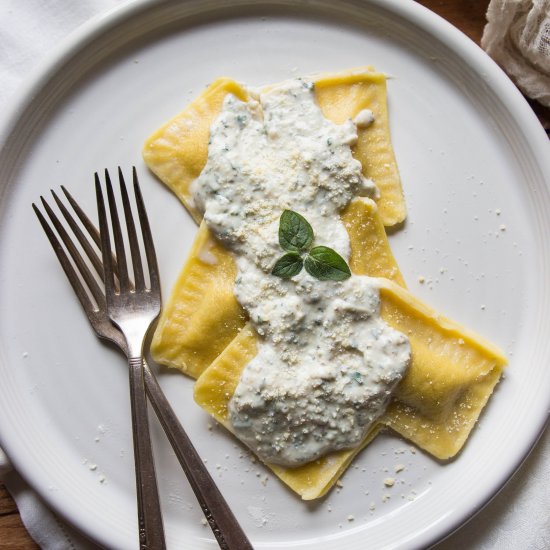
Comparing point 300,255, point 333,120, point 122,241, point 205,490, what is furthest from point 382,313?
point 122,241

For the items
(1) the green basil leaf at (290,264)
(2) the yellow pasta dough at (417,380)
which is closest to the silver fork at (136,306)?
(2) the yellow pasta dough at (417,380)

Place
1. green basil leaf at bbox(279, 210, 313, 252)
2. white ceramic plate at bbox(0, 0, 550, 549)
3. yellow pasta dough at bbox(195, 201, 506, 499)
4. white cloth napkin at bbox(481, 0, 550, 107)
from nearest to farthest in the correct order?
green basil leaf at bbox(279, 210, 313, 252) < yellow pasta dough at bbox(195, 201, 506, 499) < white ceramic plate at bbox(0, 0, 550, 549) < white cloth napkin at bbox(481, 0, 550, 107)

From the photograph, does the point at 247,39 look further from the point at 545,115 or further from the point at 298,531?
the point at 298,531

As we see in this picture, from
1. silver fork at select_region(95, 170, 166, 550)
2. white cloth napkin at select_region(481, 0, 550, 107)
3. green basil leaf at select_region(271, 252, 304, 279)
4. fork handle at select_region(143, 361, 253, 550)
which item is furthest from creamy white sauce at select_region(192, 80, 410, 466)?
white cloth napkin at select_region(481, 0, 550, 107)

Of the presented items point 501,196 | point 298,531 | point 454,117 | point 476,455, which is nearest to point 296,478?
point 298,531

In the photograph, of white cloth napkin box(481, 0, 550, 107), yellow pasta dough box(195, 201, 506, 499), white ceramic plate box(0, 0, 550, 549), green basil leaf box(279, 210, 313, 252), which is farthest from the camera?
white cloth napkin box(481, 0, 550, 107)

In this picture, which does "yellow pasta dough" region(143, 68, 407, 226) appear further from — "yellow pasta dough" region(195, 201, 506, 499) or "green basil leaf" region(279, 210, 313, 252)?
"green basil leaf" region(279, 210, 313, 252)

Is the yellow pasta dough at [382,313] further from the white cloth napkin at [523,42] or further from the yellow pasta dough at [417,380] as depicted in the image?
the white cloth napkin at [523,42]

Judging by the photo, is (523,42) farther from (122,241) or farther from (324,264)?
(122,241)
